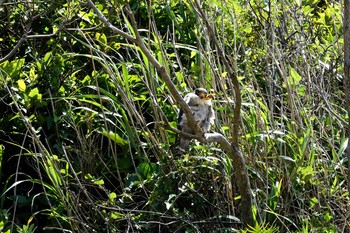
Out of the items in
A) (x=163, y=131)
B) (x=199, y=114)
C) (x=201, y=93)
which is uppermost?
(x=201, y=93)

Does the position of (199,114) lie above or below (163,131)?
above

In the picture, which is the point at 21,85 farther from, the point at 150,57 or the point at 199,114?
the point at 150,57

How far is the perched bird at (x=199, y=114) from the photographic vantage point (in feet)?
14.6

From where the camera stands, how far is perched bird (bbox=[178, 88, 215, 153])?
4.45 m

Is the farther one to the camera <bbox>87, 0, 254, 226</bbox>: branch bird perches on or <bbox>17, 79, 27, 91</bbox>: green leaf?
<bbox>17, 79, 27, 91</bbox>: green leaf

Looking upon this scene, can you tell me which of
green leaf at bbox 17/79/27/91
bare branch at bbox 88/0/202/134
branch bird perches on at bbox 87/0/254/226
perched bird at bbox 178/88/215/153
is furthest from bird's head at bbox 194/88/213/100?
green leaf at bbox 17/79/27/91

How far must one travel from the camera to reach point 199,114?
4.52 metres

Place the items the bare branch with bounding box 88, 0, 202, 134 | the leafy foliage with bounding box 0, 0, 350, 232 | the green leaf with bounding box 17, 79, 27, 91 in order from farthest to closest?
the green leaf with bounding box 17, 79, 27, 91 < the leafy foliage with bounding box 0, 0, 350, 232 < the bare branch with bounding box 88, 0, 202, 134

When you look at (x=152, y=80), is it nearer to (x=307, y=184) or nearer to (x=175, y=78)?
(x=175, y=78)

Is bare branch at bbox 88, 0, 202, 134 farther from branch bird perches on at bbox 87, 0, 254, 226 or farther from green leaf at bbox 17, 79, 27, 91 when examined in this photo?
green leaf at bbox 17, 79, 27, 91

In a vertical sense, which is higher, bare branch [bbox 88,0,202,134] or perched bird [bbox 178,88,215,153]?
bare branch [bbox 88,0,202,134]

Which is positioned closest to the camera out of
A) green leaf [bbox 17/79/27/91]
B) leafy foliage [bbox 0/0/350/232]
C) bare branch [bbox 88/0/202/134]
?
bare branch [bbox 88/0/202/134]

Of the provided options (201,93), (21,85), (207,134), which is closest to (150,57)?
(207,134)

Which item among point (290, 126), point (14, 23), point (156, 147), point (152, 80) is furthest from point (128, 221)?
point (14, 23)
